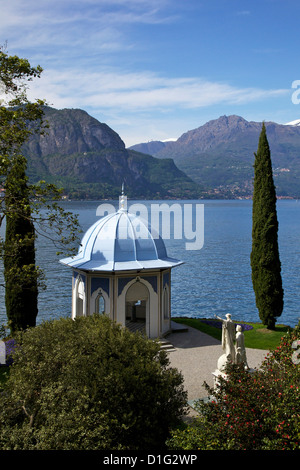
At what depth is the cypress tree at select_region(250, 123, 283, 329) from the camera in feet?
86.5

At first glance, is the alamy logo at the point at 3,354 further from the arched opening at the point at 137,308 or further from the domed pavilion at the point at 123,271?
the arched opening at the point at 137,308

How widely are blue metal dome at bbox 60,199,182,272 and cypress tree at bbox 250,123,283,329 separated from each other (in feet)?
20.1

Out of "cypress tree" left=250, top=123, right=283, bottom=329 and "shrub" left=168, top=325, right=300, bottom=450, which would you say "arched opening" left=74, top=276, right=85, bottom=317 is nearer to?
"cypress tree" left=250, top=123, right=283, bottom=329

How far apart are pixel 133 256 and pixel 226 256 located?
48816mm

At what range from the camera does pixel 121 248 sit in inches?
890

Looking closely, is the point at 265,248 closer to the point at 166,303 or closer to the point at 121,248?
the point at 166,303

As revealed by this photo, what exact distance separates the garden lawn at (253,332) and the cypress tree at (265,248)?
715 mm

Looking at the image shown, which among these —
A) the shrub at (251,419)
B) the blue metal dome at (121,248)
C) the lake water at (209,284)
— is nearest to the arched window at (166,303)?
the blue metal dome at (121,248)

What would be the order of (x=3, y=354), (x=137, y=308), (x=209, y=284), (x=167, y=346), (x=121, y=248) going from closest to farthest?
(x=3, y=354)
(x=167, y=346)
(x=121, y=248)
(x=137, y=308)
(x=209, y=284)

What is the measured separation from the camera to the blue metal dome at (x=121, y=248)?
72.5ft

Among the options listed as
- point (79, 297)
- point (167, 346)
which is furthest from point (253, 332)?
point (79, 297)

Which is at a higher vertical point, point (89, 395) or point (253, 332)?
point (89, 395)

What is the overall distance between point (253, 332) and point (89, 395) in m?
17.8

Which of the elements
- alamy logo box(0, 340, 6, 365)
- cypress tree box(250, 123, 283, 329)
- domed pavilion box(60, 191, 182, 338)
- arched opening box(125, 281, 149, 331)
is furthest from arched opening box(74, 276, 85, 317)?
cypress tree box(250, 123, 283, 329)
